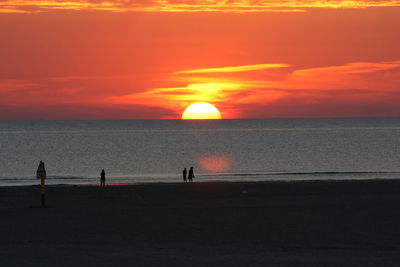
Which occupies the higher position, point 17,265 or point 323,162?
point 323,162

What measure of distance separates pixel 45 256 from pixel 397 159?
4074 inches

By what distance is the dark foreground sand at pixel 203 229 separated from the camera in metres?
19.4

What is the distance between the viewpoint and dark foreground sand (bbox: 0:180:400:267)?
1941 cm

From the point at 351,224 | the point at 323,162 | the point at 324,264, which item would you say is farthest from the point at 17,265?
the point at 323,162

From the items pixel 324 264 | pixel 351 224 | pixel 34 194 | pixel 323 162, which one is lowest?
pixel 324 264

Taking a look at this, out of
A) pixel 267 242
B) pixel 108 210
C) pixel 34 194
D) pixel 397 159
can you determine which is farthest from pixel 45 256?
pixel 397 159

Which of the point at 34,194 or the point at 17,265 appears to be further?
the point at 34,194

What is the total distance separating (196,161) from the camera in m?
118

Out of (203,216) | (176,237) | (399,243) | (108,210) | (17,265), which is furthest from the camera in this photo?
(108,210)

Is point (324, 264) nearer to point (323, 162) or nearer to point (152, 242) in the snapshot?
point (152, 242)

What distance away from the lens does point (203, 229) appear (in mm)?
25328

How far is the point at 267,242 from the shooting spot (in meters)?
22.3

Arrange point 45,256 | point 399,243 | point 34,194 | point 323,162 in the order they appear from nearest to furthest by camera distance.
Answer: point 45,256 < point 399,243 < point 34,194 < point 323,162

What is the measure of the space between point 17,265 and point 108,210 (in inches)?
553
